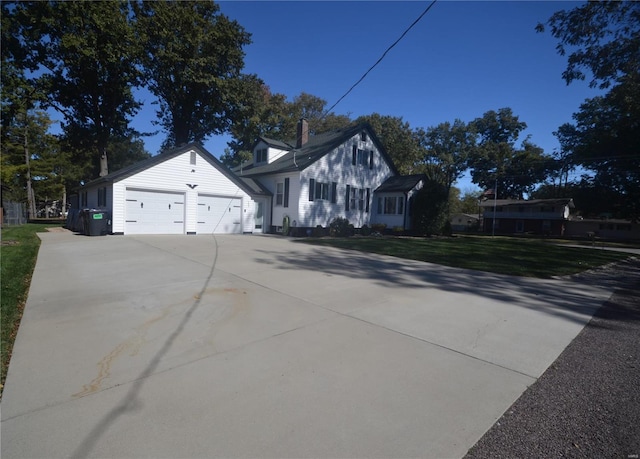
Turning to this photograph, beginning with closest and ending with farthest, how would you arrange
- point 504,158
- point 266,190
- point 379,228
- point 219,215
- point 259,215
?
point 219,215 → point 259,215 → point 266,190 → point 379,228 → point 504,158

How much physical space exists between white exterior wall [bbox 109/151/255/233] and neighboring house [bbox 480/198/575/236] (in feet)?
119

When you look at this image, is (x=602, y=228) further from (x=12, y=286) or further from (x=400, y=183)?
(x=12, y=286)

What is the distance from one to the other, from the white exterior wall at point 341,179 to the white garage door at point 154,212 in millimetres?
7040

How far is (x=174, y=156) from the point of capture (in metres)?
17.5

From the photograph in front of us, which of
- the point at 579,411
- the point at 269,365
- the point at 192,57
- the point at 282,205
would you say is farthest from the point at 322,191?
the point at 579,411

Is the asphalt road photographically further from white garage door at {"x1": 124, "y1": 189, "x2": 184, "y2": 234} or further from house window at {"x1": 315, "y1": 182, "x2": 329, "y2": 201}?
white garage door at {"x1": 124, "y1": 189, "x2": 184, "y2": 234}

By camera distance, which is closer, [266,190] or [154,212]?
[154,212]

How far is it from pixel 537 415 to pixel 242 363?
2614 mm

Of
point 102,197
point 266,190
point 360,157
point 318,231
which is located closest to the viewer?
point 102,197

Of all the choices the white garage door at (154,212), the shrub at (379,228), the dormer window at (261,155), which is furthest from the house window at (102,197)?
the shrub at (379,228)

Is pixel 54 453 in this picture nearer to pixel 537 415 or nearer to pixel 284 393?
pixel 284 393

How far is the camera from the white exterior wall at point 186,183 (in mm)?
15984

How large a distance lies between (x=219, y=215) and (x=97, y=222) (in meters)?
6.16

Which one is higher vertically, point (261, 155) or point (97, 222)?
point (261, 155)
